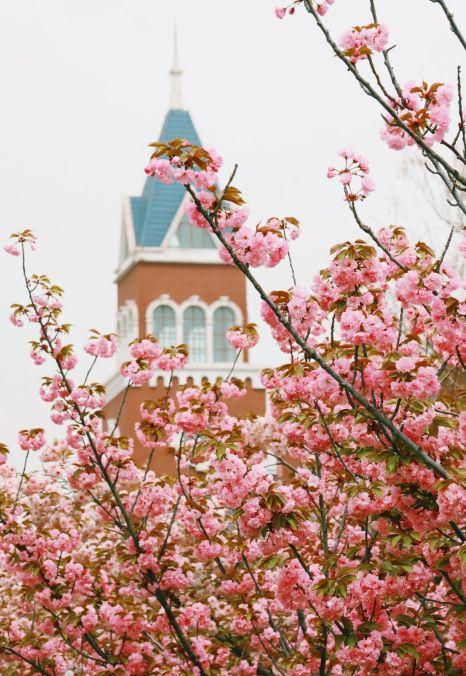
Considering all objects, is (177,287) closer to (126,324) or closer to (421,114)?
(126,324)

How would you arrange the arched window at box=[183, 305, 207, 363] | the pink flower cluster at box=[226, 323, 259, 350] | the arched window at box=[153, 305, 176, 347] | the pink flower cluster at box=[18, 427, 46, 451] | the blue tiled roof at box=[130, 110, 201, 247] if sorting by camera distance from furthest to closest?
the blue tiled roof at box=[130, 110, 201, 247] < the arched window at box=[183, 305, 207, 363] < the arched window at box=[153, 305, 176, 347] < the pink flower cluster at box=[18, 427, 46, 451] < the pink flower cluster at box=[226, 323, 259, 350]

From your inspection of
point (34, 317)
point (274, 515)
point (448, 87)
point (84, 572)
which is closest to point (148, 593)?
point (84, 572)

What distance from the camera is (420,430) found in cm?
500

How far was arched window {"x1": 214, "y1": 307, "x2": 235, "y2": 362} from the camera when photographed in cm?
3325

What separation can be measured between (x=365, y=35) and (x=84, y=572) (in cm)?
446

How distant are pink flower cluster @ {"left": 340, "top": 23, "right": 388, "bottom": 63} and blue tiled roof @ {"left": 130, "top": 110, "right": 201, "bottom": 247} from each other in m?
28.2

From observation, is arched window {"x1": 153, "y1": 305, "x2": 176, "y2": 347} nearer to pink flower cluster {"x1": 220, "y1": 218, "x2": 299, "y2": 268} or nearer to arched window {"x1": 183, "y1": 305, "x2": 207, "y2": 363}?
arched window {"x1": 183, "y1": 305, "x2": 207, "y2": 363}

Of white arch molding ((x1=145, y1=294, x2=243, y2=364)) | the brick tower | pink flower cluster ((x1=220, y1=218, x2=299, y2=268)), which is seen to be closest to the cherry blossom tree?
pink flower cluster ((x1=220, y1=218, x2=299, y2=268))

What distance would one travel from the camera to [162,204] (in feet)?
115

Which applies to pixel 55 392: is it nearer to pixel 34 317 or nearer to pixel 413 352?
pixel 34 317

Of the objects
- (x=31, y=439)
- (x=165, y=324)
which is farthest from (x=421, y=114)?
(x=165, y=324)

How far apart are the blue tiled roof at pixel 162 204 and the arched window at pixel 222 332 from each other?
2.77 metres

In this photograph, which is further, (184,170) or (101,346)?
(101,346)

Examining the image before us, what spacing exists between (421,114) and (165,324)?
28.0 meters
